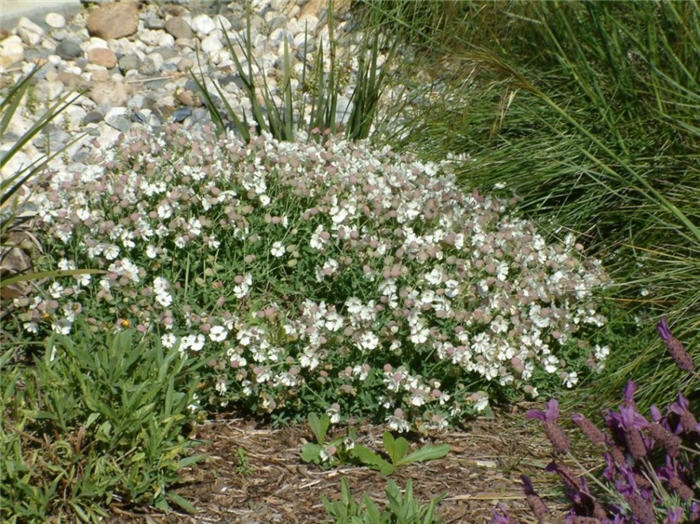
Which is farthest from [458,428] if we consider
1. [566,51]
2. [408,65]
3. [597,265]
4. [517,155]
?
[408,65]

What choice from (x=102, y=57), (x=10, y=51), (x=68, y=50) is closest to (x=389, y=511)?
(x=102, y=57)

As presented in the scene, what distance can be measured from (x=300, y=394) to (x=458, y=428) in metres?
0.64

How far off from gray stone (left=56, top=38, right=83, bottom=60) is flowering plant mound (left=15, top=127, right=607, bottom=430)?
2915 mm

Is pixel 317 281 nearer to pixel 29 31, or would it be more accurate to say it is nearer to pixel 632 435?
pixel 632 435

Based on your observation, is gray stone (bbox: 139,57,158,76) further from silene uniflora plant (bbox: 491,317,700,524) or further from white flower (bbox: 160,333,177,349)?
silene uniflora plant (bbox: 491,317,700,524)

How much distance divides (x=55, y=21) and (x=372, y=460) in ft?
17.7

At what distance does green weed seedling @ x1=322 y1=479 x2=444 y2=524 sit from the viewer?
2.45m

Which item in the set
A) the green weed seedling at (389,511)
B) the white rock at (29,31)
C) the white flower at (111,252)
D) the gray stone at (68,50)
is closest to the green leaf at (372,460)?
the green weed seedling at (389,511)

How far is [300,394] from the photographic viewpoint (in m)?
3.33

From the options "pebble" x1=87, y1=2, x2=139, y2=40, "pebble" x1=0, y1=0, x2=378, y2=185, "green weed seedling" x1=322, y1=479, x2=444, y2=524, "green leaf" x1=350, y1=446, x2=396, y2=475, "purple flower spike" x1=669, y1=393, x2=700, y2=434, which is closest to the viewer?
"purple flower spike" x1=669, y1=393, x2=700, y2=434

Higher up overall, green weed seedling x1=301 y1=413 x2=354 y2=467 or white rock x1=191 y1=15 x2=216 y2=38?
white rock x1=191 y1=15 x2=216 y2=38

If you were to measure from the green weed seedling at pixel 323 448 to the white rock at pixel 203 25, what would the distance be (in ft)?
15.5

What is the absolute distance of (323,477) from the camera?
119 inches

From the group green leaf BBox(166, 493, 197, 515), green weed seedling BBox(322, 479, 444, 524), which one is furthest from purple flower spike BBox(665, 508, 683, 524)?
green leaf BBox(166, 493, 197, 515)
